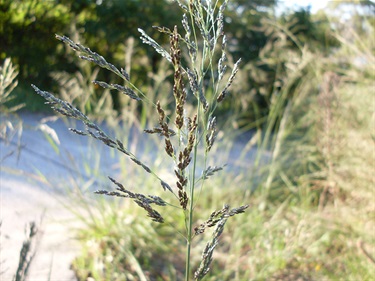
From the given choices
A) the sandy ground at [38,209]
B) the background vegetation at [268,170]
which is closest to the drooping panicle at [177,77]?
the sandy ground at [38,209]

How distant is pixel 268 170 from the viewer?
13.5 ft

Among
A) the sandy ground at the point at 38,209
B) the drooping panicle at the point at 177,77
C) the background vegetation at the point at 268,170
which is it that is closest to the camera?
the drooping panicle at the point at 177,77

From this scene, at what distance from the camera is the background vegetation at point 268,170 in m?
2.68

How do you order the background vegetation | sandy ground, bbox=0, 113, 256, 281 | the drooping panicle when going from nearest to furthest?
the drooping panicle → sandy ground, bbox=0, 113, 256, 281 → the background vegetation

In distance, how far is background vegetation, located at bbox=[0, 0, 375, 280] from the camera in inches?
105

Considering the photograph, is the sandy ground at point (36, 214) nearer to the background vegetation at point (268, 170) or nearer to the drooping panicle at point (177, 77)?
the background vegetation at point (268, 170)

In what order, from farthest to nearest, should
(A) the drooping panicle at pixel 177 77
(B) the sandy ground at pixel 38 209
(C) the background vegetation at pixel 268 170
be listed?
(C) the background vegetation at pixel 268 170 < (B) the sandy ground at pixel 38 209 < (A) the drooping panicle at pixel 177 77

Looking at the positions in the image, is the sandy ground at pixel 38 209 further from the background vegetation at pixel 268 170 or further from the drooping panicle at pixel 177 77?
the drooping panicle at pixel 177 77

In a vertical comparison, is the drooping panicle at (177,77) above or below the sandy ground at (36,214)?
above

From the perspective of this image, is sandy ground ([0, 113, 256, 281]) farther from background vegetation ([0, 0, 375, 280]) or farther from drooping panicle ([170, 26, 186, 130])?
drooping panicle ([170, 26, 186, 130])

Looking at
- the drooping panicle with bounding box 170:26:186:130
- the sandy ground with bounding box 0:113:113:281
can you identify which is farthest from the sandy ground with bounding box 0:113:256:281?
the drooping panicle with bounding box 170:26:186:130

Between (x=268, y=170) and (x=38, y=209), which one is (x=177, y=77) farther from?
(x=268, y=170)

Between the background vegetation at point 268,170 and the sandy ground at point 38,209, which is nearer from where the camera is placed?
the sandy ground at point 38,209

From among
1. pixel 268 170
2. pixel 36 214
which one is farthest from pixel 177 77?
pixel 268 170
